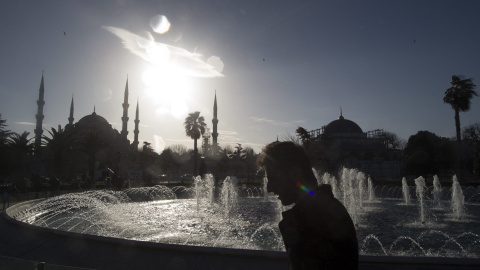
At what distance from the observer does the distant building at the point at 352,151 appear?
1907 inches

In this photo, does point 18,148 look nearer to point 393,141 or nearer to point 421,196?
point 421,196

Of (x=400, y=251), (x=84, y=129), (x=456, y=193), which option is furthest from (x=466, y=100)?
(x=84, y=129)

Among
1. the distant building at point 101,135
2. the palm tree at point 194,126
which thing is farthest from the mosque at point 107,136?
the palm tree at point 194,126

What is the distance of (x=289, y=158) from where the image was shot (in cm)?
168

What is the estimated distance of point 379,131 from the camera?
64688 mm

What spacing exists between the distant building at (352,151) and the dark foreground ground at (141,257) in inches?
1415

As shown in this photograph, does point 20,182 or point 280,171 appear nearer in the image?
point 280,171

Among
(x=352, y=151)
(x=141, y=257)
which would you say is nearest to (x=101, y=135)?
(x=352, y=151)

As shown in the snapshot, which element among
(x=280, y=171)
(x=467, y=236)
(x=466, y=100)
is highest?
(x=466, y=100)

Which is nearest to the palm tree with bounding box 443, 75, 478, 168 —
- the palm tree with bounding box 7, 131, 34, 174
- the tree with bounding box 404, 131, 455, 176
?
the tree with bounding box 404, 131, 455, 176

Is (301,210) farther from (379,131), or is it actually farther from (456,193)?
(379,131)

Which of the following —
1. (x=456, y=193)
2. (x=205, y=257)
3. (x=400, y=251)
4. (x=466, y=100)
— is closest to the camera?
(x=205, y=257)

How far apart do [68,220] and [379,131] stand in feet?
203

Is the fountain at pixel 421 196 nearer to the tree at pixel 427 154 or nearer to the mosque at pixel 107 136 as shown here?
the tree at pixel 427 154
